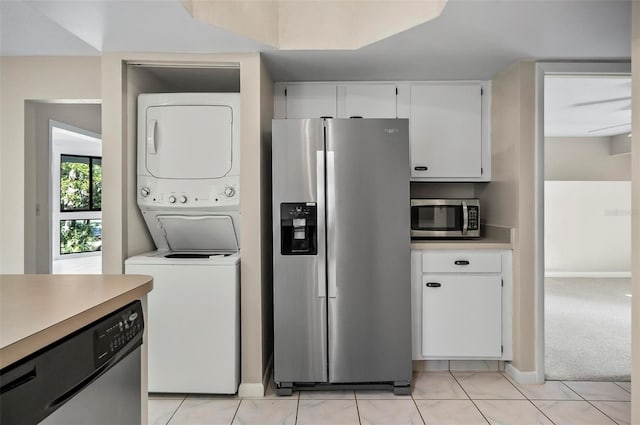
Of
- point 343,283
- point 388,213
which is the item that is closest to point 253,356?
point 343,283

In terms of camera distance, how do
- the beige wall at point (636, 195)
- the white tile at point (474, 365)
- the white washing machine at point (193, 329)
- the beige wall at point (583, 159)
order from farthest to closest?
the beige wall at point (583, 159) → the white tile at point (474, 365) → the white washing machine at point (193, 329) → the beige wall at point (636, 195)

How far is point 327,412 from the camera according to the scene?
2.46m

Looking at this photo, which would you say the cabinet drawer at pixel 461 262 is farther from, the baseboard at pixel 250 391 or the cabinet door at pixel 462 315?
the baseboard at pixel 250 391

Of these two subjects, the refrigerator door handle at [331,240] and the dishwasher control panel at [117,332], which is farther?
the refrigerator door handle at [331,240]

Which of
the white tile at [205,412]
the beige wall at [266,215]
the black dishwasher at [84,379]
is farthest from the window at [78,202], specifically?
the black dishwasher at [84,379]

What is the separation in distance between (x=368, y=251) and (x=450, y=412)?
41.8 inches

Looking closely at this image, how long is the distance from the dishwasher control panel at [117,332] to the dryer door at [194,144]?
5.25 feet

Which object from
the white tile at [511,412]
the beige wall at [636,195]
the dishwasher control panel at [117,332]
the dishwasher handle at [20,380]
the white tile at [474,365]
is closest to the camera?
the dishwasher handle at [20,380]

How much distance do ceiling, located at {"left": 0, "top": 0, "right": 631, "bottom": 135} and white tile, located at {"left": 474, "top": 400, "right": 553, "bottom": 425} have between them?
2.21 meters

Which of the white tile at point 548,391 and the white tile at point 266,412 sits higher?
the white tile at point 548,391

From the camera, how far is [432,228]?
10.3 ft

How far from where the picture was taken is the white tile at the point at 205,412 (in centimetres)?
234

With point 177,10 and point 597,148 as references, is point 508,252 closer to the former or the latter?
point 177,10

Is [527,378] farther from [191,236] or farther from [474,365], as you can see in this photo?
[191,236]
